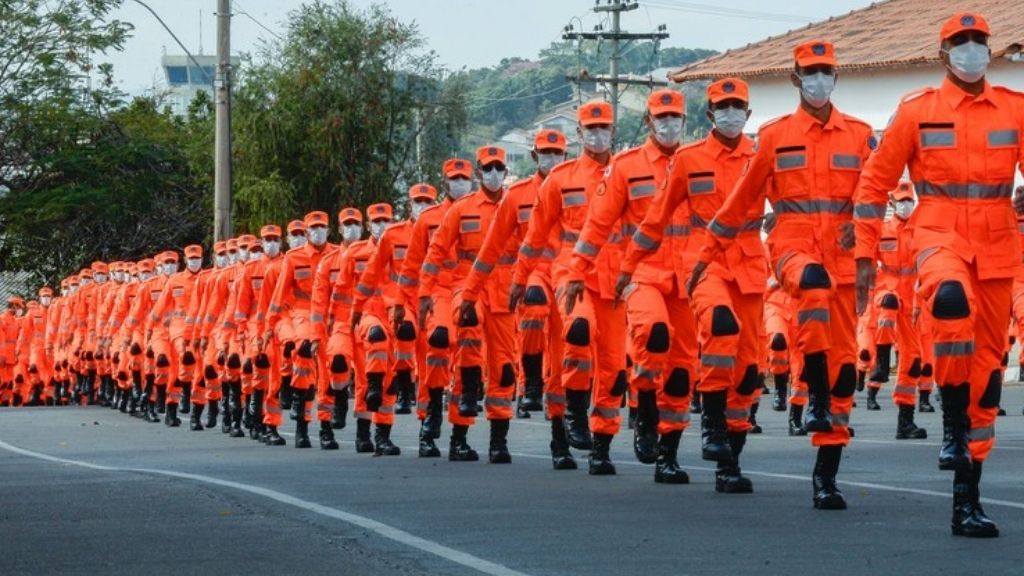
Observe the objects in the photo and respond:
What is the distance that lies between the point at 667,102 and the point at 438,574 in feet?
19.2

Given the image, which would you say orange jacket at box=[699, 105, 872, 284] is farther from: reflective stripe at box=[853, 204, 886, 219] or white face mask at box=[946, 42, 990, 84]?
white face mask at box=[946, 42, 990, 84]

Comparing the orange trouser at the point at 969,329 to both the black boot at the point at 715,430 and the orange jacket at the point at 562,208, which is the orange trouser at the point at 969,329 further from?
the orange jacket at the point at 562,208

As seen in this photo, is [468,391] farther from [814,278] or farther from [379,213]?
[814,278]

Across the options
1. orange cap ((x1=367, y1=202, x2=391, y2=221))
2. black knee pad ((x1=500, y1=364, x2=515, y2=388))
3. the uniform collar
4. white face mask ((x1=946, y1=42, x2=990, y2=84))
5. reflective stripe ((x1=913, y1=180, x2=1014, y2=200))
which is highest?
orange cap ((x1=367, y1=202, x2=391, y2=221))

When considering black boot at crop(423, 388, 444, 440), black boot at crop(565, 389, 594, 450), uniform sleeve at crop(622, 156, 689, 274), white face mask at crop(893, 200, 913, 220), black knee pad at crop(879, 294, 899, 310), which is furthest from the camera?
black knee pad at crop(879, 294, 899, 310)

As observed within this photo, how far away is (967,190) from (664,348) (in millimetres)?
3211

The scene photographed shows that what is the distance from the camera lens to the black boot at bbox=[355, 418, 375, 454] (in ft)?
63.5

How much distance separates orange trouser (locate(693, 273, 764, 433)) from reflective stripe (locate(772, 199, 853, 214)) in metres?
0.86

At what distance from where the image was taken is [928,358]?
22.2 metres

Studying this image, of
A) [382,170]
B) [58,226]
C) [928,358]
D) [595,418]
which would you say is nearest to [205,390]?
[928,358]

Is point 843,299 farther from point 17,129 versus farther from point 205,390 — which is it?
point 17,129

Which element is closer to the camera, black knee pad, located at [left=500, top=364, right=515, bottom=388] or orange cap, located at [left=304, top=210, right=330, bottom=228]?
black knee pad, located at [left=500, top=364, right=515, bottom=388]

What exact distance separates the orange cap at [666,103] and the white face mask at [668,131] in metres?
0.05

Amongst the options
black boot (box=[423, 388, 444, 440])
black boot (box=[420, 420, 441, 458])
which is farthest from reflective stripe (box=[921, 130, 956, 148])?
black boot (box=[420, 420, 441, 458])
